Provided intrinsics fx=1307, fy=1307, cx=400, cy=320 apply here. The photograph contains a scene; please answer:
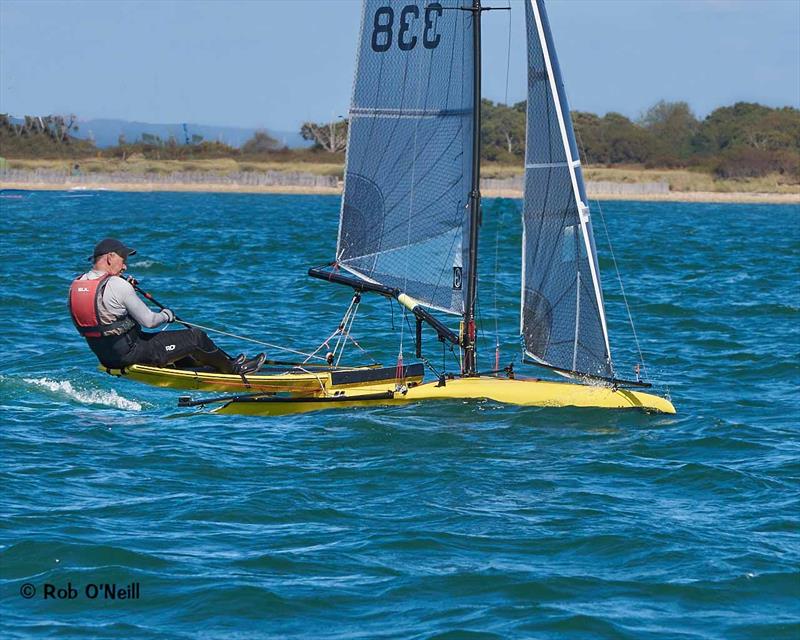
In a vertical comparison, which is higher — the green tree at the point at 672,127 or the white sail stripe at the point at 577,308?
the green tree at the point at 672,127

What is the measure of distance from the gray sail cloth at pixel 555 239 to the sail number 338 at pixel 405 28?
3.33 ft

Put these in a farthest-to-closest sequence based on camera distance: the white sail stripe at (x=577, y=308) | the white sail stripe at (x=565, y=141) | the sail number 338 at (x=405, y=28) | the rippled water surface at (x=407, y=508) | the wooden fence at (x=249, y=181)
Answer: the wooden fence at (x=249, y=181) < the sail number 338 at (x=405, y=28) < the white sail stripe at (x=577, y=308) < the white sail stripe at (x=565, y=141) < the rippled water surface at (x=407, y=508)

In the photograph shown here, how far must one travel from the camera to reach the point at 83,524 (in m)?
10.0

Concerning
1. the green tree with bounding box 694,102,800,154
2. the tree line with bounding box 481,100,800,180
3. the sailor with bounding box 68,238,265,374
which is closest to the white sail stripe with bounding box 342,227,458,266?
the sailor with bounding box 68,238,265,374

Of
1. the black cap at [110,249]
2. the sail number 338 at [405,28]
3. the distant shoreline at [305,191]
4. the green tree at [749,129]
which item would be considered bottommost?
the black cap at [110,249]

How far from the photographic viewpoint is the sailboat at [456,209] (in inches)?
531

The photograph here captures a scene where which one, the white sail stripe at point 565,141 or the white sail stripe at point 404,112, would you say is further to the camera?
the white sail stripe at point 404,112

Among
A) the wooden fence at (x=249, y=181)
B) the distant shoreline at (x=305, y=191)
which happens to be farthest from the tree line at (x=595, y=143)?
the wooden fence at (x=249, y=181)

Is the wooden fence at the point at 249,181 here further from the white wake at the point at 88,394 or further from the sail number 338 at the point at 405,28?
the sail number 338 at the point at 405,28

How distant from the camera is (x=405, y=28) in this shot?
13.9 m

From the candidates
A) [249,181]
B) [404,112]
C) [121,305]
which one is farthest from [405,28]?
[249,181]

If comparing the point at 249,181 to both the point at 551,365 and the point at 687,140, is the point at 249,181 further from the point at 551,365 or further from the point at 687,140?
the point at 551,365

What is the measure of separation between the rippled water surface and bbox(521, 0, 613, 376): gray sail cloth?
79 centimetres

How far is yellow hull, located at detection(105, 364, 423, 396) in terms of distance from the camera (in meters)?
14.0
